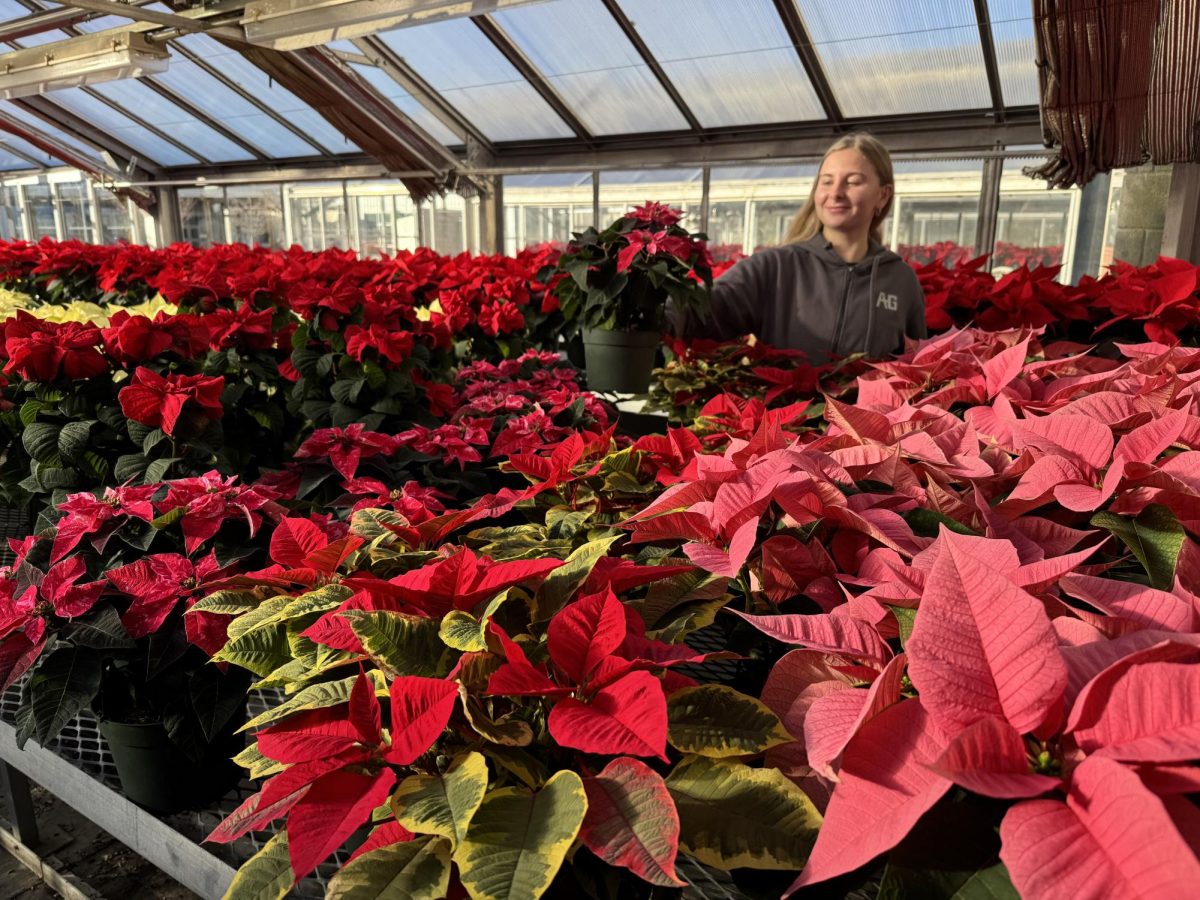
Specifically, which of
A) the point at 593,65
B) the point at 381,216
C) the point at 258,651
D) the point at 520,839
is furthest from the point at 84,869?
the point at 381,216

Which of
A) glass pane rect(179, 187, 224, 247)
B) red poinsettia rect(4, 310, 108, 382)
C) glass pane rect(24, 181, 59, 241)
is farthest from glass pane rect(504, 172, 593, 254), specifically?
glass pane rect(24, 181, 59, 241)

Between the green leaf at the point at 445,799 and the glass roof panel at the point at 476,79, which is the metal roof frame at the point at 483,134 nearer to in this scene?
the glass roof panel at the point at 476,79

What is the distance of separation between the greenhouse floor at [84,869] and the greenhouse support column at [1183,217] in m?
2.79

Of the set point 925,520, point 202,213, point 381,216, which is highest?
point 202,213

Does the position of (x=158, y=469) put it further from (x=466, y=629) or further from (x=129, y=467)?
(x=466, y=629)

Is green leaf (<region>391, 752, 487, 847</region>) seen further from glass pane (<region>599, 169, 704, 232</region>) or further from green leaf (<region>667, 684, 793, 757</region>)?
glass pane (<region>599, 169, 704, 232</region>)

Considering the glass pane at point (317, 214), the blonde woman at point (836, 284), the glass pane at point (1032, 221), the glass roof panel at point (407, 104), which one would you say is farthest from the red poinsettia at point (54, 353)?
the glass pane at point (317, 214)

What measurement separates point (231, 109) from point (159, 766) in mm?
8183

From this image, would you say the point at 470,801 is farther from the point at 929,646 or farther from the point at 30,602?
the point at 30,602

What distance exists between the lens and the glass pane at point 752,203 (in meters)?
6.07

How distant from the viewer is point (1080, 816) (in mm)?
287

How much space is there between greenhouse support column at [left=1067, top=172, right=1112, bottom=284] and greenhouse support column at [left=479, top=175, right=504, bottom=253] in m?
4.49

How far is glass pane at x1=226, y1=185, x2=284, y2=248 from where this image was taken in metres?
8.85

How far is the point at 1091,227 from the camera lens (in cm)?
513
